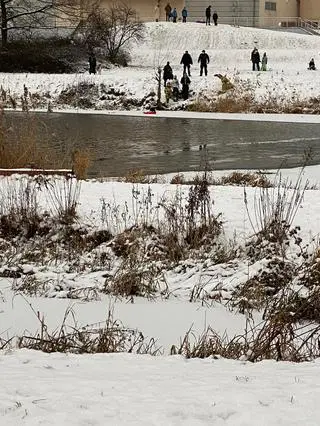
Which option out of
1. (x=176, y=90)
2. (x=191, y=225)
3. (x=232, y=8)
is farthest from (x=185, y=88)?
(x=232, y=8)

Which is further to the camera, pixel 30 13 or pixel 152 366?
pixel 30 13

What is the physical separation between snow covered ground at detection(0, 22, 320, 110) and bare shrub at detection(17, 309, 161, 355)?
29773 mm

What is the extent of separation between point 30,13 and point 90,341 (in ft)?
175

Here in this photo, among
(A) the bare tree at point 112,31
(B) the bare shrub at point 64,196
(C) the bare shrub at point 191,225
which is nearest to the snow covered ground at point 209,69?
(A) the bare tree at point 112,31

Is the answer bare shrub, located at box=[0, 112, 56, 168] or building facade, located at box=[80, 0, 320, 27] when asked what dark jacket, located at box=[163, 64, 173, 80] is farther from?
building facade, located at box=[80, 0, 320, 27]

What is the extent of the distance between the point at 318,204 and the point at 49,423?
23.9ft

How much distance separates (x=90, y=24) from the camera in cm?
5241

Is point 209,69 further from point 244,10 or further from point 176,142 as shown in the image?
point 244,10

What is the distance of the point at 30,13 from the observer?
54.6 m

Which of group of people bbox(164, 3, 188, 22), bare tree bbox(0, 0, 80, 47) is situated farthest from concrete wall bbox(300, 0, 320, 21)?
bare tree bbox(0, 0, 80, 47)

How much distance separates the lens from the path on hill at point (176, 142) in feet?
55.0

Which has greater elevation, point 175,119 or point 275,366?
point 175,119

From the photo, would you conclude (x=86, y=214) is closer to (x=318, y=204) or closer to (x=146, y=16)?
(x=318, y=204)

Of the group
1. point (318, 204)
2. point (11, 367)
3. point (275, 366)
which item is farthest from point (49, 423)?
point (318, 204)
